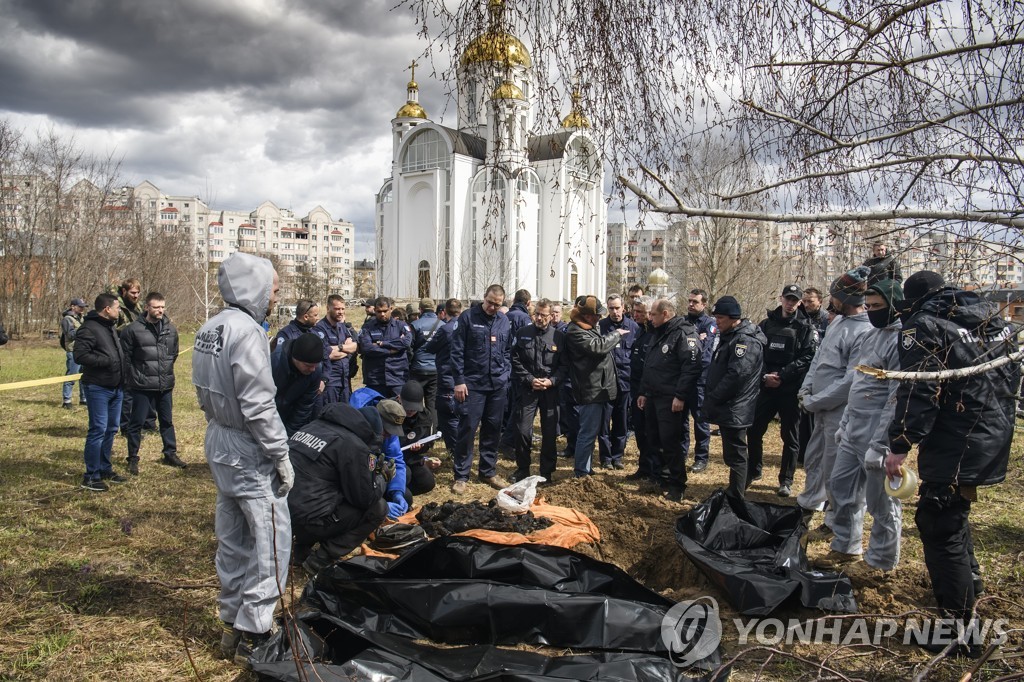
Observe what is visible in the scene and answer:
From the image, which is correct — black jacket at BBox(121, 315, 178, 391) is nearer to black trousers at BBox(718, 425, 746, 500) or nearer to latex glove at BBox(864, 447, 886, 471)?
black trousers at BBox(718, 425, 746, 500)

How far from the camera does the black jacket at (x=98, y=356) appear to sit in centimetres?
589

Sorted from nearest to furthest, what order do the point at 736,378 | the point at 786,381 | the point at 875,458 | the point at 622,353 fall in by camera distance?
the point at 875,458 → the point at 736,378 → the point at 786,381 → the point at 622,353

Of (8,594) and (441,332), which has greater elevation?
(441,332)

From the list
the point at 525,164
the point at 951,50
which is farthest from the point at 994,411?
the point at 525,164

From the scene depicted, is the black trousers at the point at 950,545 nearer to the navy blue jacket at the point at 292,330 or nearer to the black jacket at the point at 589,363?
the black jacket at the point at 589,363

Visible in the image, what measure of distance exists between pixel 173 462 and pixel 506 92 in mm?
5888

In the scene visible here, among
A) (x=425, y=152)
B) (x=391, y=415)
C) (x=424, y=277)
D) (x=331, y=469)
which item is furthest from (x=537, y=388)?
(x=425, y=152)

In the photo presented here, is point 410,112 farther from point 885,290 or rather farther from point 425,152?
point 885,290

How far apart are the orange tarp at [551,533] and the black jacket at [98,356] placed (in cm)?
337

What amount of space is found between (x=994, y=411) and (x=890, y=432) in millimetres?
481

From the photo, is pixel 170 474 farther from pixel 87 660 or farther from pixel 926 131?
pixel 926 131

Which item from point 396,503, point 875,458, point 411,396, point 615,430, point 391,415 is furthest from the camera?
point 615,430

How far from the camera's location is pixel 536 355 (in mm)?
6789

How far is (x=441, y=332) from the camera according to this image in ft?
23.8
